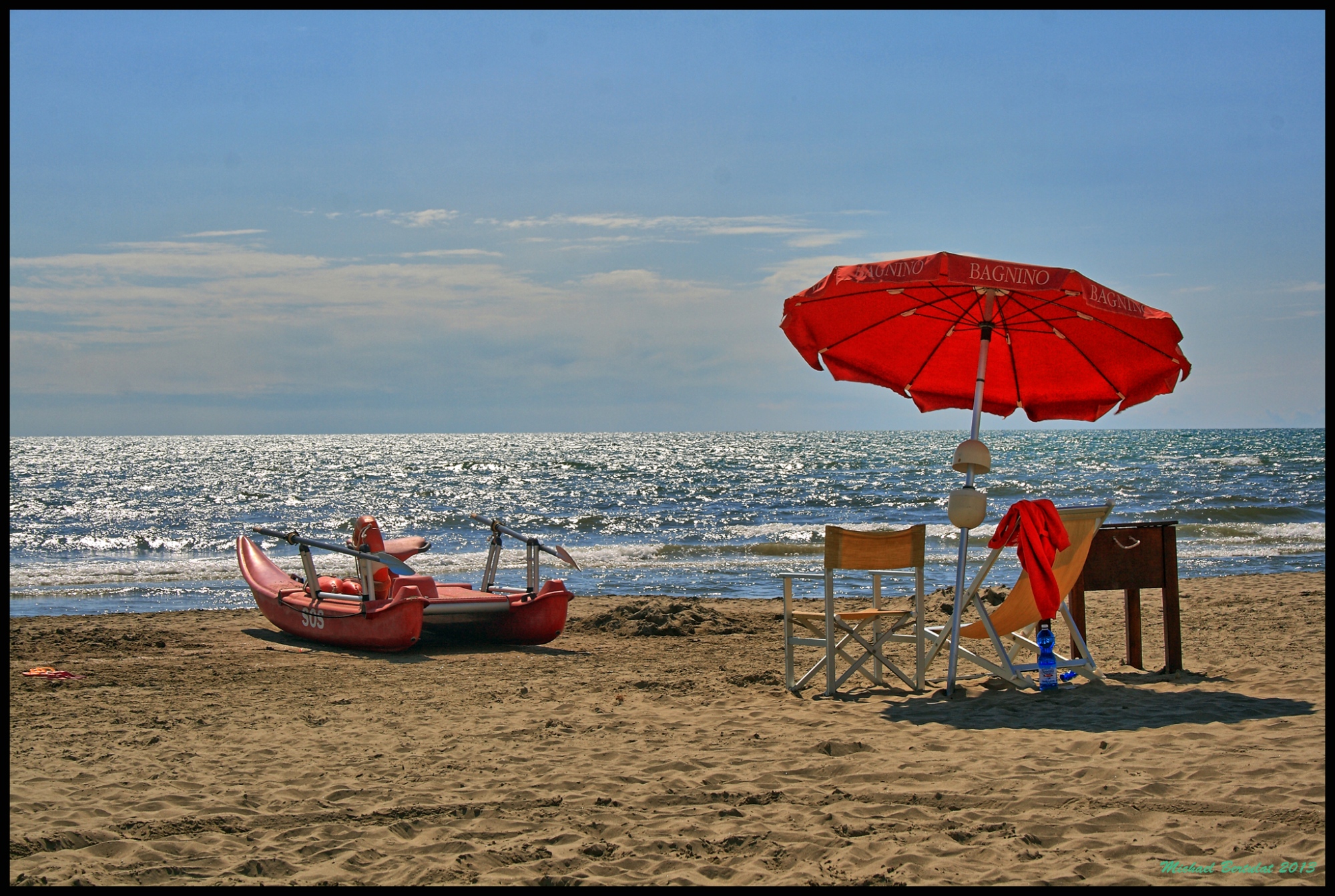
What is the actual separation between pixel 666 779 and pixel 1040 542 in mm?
2702

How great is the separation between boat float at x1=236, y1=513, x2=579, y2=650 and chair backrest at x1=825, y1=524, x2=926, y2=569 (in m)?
3.26

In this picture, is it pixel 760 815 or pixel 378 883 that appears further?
pixel 760 815

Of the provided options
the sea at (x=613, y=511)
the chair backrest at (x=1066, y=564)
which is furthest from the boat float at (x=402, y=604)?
the sea at (x=613, y=511)

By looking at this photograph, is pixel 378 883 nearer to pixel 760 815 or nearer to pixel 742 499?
pixel 760 815

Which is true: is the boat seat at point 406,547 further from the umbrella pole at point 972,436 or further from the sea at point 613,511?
the umbrella pole at point 972,436

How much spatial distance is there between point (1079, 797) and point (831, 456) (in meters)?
62.3

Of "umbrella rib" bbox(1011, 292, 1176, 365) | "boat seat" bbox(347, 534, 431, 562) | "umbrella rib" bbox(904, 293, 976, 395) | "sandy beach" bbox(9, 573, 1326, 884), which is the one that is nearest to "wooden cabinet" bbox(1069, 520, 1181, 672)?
"sandy beach" bbox(9, 573, 1326, 884)

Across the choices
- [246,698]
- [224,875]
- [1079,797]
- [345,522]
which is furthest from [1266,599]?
[345,522]

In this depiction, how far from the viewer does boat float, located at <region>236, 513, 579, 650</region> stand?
889cm

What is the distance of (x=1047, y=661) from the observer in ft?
19.8

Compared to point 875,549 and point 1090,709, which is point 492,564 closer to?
point 875,549

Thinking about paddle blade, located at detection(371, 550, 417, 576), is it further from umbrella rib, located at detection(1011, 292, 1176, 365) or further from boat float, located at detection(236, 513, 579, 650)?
umbrella rib, located at detection(1011, 292, 1176, 365)

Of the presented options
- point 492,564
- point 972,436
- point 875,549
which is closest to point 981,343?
point 972,436

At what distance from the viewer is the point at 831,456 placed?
65.7 m
